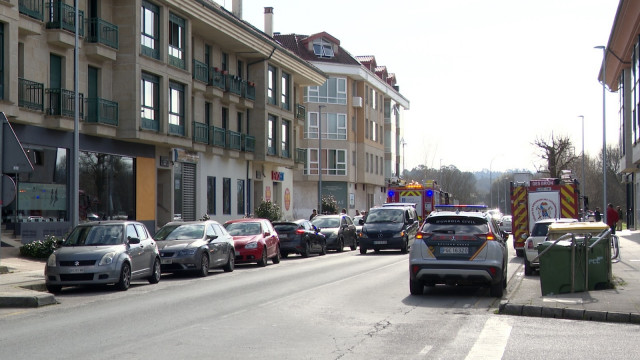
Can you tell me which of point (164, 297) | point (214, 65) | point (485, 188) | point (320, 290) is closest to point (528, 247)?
point (320, 290)

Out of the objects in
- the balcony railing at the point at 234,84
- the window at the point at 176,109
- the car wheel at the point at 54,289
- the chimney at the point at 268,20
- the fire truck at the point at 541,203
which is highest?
the chimney at the point at 268,20

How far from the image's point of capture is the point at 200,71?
3906cm

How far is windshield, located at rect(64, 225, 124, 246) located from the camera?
18.2m

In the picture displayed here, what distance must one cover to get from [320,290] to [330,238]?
1801 centimetres

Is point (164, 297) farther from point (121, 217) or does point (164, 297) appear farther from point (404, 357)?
point (121, 217)

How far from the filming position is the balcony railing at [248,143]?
1736 inches

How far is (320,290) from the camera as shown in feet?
56.0

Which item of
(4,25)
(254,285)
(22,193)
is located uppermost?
(4,25)

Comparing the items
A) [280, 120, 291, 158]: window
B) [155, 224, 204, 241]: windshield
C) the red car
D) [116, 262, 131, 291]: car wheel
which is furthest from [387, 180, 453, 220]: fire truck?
[116, 262, 131, 291]: car wheel

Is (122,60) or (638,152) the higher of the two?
(122,60)

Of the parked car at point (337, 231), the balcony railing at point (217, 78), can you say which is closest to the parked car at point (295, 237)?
the parked car at point (337, 231)

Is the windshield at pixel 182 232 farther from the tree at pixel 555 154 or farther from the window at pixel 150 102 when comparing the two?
the tree at pixel 555 154

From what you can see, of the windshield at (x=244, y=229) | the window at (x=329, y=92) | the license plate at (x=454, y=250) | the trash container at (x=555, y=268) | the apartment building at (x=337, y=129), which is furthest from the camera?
the window at (x=329, y=92)

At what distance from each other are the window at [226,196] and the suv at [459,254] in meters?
27.8
